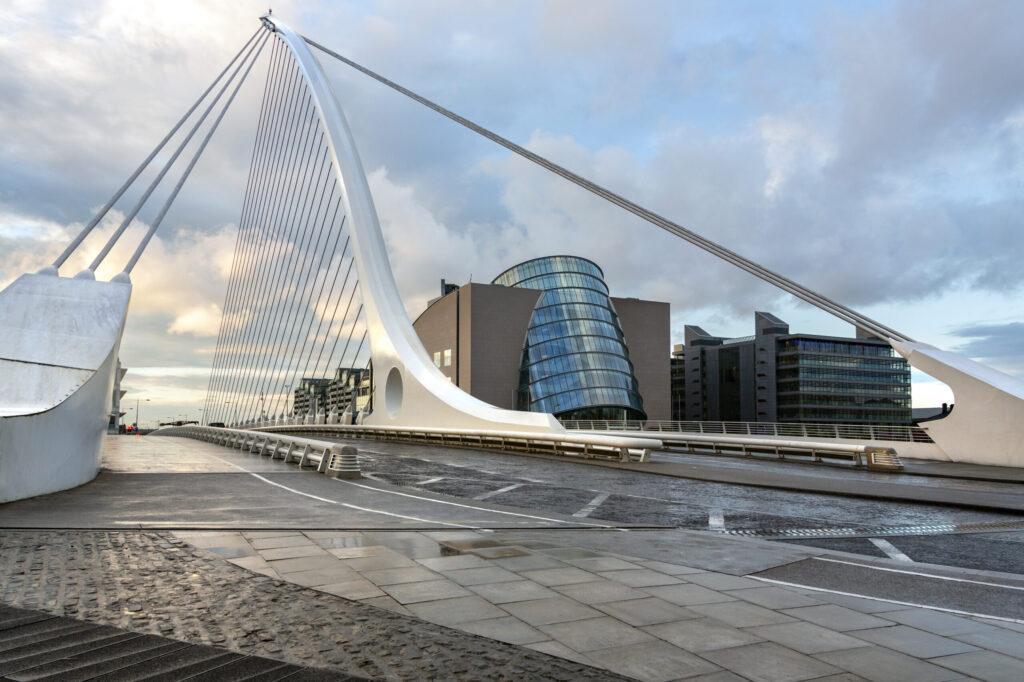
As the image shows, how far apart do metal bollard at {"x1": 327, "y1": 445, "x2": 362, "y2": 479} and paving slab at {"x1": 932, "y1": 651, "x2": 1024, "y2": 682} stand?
12.6 metres

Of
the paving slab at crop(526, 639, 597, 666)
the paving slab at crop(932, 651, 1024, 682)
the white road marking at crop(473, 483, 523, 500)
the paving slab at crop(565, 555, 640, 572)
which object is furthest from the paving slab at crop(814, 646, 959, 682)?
the white road marking at crop(473, 483, 523, 500)

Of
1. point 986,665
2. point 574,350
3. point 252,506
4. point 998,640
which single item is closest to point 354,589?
point 986,665

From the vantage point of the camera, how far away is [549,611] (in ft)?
15.2

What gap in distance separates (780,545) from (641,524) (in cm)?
192

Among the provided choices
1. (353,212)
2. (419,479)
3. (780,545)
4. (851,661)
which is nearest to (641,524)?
(780,545)

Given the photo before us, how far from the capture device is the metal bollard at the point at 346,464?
15.1 metres

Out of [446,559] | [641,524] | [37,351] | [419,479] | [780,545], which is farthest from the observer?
[419,479]

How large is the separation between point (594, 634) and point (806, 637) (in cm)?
127

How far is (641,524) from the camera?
916 cm

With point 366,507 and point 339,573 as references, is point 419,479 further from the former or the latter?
point 339,573

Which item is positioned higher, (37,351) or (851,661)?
(37,351)

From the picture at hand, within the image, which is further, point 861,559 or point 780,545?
point 780,545

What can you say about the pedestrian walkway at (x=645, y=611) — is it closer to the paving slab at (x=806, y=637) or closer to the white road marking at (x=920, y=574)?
the paving slab at (x=806, y=637)

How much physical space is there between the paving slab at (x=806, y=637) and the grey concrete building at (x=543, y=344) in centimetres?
5412
